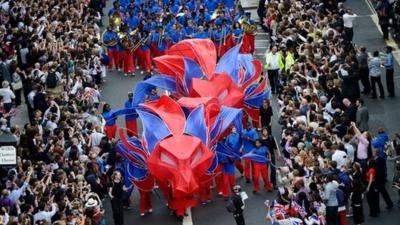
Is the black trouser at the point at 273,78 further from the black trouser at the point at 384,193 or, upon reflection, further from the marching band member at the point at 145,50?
the black trouser at the point at 384,193

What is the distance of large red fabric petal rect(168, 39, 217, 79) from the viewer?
34.6 m

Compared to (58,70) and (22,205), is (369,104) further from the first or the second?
(22,205)

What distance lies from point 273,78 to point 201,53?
15.3ft

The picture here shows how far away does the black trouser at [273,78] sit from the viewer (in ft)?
127

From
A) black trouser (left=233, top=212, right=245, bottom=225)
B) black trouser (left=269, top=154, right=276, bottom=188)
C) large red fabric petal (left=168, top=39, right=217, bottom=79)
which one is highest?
large red fabric petal (left=168, top=39, right=217, bottom=79)

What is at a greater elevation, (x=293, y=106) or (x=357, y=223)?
(x=293, y=106)

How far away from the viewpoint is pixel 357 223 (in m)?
29.6

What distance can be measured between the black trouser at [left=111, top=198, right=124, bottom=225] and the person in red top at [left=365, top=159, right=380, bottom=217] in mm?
5941

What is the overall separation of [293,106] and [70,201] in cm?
770

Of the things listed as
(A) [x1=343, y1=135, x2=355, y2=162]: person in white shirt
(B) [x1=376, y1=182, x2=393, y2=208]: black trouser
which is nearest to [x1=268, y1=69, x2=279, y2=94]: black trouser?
(A) [x1=343, y1=135, x2=355, y2=162]: person in white shirt

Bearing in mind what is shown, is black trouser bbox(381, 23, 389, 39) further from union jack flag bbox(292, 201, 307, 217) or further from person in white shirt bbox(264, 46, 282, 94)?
union jack flag bbox(292, 201, 307, 217)

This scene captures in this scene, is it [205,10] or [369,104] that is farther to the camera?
[205,10]

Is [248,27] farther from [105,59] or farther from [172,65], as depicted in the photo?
[172,65]

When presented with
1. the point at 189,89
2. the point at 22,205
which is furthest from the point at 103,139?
the point at 22,205
